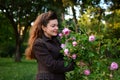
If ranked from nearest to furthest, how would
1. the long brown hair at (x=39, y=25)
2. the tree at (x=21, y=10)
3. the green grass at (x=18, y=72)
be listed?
the long brown hair at (x=39, y=25) < the green grass at (x=18, y=72) < the tree at (x=21, y=10)

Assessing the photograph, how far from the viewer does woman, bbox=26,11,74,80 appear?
14.9 feet

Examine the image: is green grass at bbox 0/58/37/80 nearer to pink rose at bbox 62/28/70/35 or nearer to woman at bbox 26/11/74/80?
pink rose at bbox 62/28/70/35

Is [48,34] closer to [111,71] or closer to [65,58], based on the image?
[65,58]

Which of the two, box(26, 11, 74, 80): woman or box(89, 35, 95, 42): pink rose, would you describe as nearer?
box(26, 11, 74, 80): woman

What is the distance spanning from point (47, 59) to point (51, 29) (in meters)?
0.34

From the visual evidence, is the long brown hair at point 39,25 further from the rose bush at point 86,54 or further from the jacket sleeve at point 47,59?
the rose bush at point 86,54

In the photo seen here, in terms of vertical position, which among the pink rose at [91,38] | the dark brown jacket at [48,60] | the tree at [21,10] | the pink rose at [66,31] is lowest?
the dark brown jacket at [48,60]

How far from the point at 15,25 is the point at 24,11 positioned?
6.01ft

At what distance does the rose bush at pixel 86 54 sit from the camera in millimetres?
4918

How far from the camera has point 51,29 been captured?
15.1 feet

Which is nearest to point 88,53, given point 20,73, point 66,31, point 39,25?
point 66,31

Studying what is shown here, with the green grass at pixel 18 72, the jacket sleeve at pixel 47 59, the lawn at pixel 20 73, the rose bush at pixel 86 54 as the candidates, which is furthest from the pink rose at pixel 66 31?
the green grass at pixel 18 72

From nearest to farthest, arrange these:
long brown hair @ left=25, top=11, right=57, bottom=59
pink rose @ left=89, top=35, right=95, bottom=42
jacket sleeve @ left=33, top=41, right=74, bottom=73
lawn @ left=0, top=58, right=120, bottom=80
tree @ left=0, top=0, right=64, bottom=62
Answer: jacket sleeve @ left=33, top=41, right=74, bottom=73 < long brown hair @ left=25, top=11, right=57, bottom=59 < pink rose @ left=89, top=35, right=95, bottom=42 < lawn @ left=0, top=58, right=120, bottom=80 < tree @ left=0, top=0, right=64, bottom=62

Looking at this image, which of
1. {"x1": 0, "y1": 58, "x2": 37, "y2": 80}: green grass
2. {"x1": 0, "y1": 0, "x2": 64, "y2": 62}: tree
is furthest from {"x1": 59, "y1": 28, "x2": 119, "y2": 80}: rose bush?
{"x1": 0, "y1": 0, "x2": 64, "y2": 62}: tree
